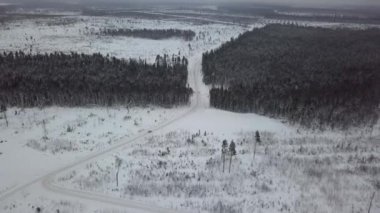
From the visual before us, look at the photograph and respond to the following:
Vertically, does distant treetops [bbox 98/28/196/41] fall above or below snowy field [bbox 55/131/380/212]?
above

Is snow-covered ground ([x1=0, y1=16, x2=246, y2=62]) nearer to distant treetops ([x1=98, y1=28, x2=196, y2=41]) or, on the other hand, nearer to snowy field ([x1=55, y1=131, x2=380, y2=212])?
distant treetops ([x1=98, y1=28, x2=196, y2=41])

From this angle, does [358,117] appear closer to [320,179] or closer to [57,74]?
[320,179]

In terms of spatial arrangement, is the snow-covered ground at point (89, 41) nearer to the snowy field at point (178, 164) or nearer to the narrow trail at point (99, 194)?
the narrow trail at point (99, 194)

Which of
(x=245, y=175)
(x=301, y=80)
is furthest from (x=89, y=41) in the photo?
(x=245, y=175)

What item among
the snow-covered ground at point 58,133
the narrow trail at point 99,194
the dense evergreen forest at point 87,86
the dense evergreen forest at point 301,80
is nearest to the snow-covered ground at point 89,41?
the dense evergreen forest at point 301,80

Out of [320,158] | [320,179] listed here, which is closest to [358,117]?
[320,158]

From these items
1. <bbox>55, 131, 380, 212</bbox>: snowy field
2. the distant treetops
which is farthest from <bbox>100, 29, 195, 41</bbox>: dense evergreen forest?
<bbox>55, 131, 380, 212</bbox>: snowy field
